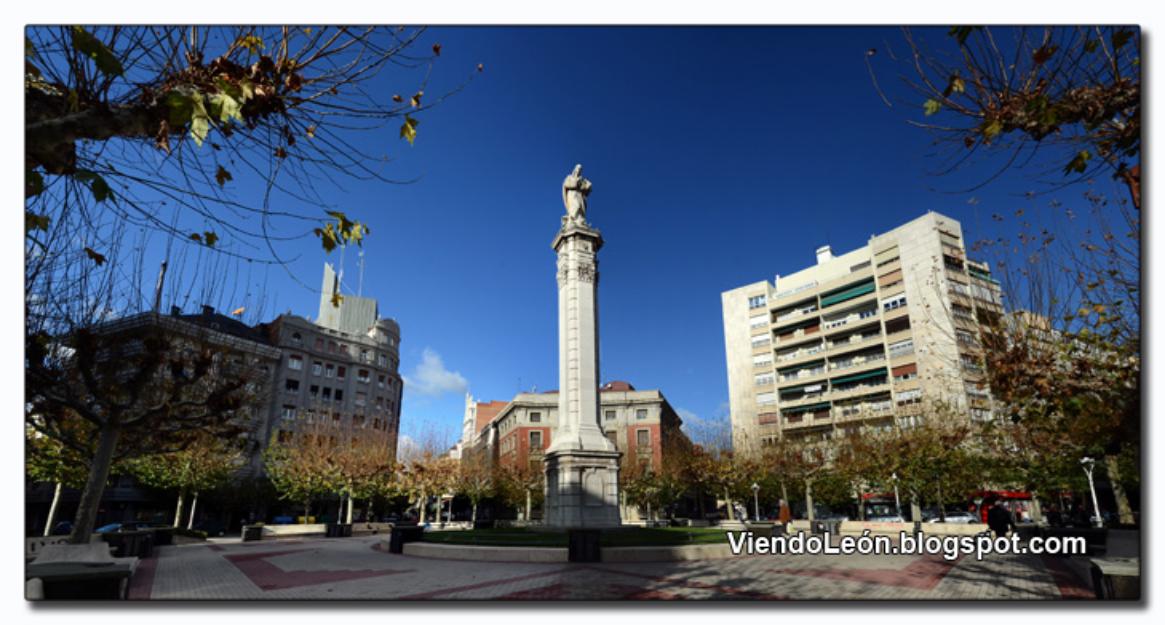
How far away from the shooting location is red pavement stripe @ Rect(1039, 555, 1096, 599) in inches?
250

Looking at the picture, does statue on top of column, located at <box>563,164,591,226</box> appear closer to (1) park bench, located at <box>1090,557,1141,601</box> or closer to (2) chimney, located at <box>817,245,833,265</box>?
(1) park bench, located at <box>1090,557,1141,601</box>

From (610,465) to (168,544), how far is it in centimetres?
1512

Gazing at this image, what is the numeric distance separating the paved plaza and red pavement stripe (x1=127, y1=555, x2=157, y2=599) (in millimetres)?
43

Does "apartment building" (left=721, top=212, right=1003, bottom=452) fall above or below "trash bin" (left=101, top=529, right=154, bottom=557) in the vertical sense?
above

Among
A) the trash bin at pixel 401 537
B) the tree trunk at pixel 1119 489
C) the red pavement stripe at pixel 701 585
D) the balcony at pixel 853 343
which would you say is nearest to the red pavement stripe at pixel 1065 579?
the red pavement stripe at pixel 701 585

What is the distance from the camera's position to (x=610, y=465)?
16688 millimetres

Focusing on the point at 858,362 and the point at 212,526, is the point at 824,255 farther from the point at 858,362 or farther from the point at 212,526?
the point at 212,526

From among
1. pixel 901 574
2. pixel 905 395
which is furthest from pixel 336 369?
pixel 901 574

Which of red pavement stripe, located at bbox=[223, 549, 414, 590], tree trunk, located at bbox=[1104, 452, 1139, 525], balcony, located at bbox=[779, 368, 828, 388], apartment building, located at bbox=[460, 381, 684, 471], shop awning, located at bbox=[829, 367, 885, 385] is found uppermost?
balcony, located at bbox=[779, 368, 828, 388]

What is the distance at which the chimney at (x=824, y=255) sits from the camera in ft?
175

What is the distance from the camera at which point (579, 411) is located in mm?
17859

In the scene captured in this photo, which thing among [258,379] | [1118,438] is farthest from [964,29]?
[258,379]

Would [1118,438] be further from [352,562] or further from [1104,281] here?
[352,562]

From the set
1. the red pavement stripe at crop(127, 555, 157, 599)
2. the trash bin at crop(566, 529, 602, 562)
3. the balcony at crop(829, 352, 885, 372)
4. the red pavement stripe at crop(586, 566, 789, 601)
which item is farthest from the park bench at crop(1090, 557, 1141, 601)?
the balcony at crop(829, 352, 885, 372)
